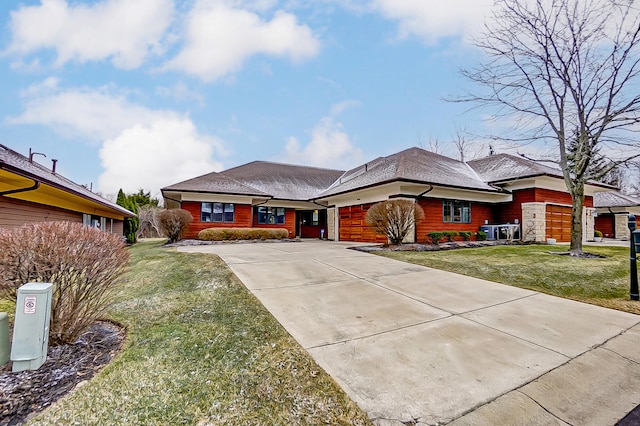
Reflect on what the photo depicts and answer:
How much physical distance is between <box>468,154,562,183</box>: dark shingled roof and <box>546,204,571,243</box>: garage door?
2.01 metres

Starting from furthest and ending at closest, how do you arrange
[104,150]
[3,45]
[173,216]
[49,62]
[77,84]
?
[104,150], [173,216], [77,84], [49,62], [3,45]

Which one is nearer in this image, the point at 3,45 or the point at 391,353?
the point at 391,353

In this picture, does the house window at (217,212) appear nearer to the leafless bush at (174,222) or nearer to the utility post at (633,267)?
the leafless bush at (174,222)

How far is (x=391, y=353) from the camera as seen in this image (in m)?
3.01

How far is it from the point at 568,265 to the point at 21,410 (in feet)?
35.4

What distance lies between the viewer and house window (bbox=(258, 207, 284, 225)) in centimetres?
2017

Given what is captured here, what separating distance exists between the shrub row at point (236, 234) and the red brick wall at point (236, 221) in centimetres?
130

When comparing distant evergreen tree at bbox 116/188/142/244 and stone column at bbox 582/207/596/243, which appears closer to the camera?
stone column at bbox 582/207/596/243

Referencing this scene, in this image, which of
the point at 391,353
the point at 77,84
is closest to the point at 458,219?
the point at 391,353

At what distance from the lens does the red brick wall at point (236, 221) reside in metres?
17.4

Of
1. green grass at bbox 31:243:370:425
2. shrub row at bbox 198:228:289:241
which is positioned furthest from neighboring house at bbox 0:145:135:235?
shrub row at bbox 198:228:289:241

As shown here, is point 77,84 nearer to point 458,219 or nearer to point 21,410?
point 21,410

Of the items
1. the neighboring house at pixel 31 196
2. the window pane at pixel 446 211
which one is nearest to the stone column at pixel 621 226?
the window pane at pixel 446 211

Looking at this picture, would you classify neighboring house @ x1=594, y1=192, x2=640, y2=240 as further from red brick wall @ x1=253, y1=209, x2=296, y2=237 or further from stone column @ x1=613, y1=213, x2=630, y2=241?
red brick wall @ x1=253, y1=209, x2=296, y2=237
